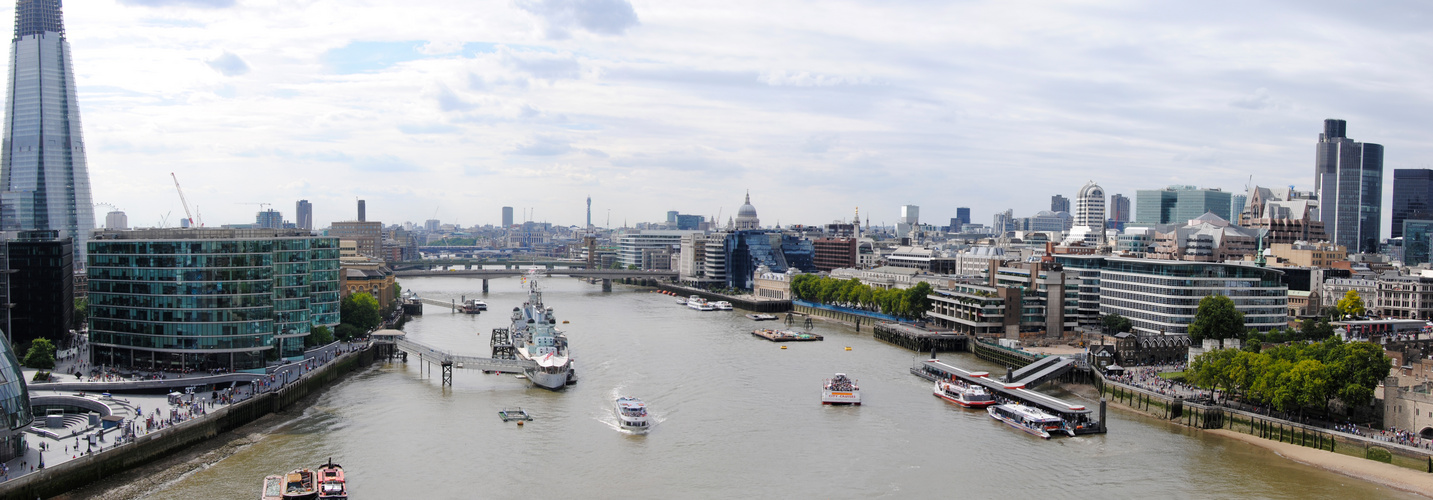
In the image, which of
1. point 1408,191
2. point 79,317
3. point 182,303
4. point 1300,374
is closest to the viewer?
point 1300,374

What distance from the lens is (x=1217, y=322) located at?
57125 millimetres

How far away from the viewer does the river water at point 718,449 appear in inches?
1277

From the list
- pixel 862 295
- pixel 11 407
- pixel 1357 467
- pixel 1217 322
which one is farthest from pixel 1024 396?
pixel 862 295

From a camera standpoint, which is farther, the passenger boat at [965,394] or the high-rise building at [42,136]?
the high-rise building at [42,136]

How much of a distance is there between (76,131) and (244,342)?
73289mm

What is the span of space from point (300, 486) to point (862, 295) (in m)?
63.6

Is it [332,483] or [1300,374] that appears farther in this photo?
[1300,374]

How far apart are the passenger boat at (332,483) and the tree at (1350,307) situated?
224 feet

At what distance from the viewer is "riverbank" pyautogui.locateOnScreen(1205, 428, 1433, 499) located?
32594mm

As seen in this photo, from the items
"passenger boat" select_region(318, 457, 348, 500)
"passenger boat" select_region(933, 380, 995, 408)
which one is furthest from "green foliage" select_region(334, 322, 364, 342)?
"passenger boat" select_region(933, 380, 995, 408)

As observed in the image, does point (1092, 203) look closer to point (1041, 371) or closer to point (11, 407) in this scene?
point (1041, 371)

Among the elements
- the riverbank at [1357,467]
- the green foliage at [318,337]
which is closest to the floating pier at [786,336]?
the green foliage at [318,337]

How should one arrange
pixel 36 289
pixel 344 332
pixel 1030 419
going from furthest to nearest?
pixel 344 332 → pixel 36 289 → pixel 1030 419

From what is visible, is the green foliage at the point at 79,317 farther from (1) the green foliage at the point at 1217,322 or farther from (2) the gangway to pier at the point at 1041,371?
(1) the green foliage at the point at 1217,322
